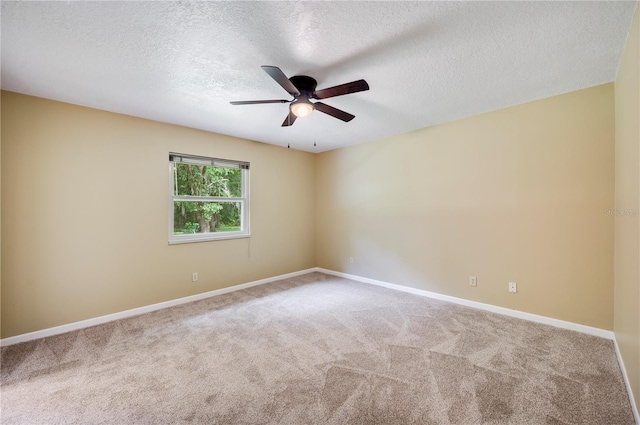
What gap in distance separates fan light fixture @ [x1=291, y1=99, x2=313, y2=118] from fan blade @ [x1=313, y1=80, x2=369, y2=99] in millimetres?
96

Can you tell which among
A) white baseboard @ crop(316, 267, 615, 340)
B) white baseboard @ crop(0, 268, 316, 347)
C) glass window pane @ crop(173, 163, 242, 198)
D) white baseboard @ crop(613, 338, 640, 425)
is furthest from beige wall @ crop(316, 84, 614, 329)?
white baseboard @ crop(0, 268, 316, 347)

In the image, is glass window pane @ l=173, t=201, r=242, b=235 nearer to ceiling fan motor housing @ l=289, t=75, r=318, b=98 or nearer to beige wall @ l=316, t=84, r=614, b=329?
beige wall @ l=316, t=84, r=614, b=329

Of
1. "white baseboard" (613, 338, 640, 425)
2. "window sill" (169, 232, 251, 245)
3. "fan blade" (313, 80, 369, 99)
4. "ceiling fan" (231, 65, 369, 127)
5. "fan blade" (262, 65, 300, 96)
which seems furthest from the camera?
"window sill" (169, 232, 251, 245)

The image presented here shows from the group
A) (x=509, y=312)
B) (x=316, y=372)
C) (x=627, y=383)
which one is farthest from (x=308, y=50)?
(x=509, y=312)

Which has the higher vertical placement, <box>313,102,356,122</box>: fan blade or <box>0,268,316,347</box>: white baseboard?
<box>313,102,356,122</box>: fan blade

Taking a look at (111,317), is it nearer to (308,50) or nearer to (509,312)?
(308,50)

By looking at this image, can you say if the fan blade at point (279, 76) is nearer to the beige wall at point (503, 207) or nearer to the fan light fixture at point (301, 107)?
the fan light fixture at point (301, 107)

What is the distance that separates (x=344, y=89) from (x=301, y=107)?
1.43 feet

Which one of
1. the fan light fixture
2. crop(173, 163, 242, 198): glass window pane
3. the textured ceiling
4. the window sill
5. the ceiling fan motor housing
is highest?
the textured ceiling

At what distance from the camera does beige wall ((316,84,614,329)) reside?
2529mm

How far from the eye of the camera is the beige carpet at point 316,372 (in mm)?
1616

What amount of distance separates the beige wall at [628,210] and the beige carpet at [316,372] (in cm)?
31

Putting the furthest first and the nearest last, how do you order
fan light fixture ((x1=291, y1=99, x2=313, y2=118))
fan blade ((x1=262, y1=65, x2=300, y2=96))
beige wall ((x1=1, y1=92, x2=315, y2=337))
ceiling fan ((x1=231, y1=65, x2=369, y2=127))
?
beige wall ((x1=1, y1=92, x2=315, y2=337)), fan light fixture ((x1=291, y1=99, x2=313, y2=118)), ceiling fan ((x1=231, y1=65, x2=369, y2=127)), fan blade ((x1=262, y1=65, x2=300, y2=96))

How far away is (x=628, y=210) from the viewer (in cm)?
184
